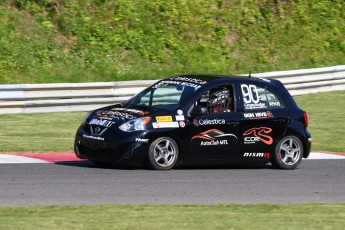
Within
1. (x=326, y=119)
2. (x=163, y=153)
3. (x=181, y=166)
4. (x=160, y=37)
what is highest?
(x=160, y=37)

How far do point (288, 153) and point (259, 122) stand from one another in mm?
716

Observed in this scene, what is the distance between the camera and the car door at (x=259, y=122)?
13047 millimetres

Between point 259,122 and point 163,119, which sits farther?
point 259,122

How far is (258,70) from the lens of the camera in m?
23.1

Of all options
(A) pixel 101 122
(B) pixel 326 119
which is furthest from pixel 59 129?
(B) pixel 326 119

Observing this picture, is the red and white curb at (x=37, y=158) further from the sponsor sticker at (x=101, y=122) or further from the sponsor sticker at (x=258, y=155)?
the sponsor sticker at (x=258, y=155)

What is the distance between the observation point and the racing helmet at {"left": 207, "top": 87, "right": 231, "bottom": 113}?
42.2ft

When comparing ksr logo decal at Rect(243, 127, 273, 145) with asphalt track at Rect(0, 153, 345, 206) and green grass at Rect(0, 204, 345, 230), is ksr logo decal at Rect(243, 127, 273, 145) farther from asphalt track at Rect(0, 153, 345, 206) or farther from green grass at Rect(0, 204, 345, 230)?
green grass at Rect(0, 204, 345, 230)

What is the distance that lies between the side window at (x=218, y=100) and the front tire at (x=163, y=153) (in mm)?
805

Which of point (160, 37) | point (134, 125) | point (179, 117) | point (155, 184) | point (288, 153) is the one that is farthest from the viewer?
point (160, 37)

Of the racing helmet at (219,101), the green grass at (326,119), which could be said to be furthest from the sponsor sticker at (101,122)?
the green grass at (326,119)

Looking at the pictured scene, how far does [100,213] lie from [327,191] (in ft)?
12.0

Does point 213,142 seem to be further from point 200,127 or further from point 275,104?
point 275,104

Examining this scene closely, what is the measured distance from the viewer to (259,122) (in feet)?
43.1
